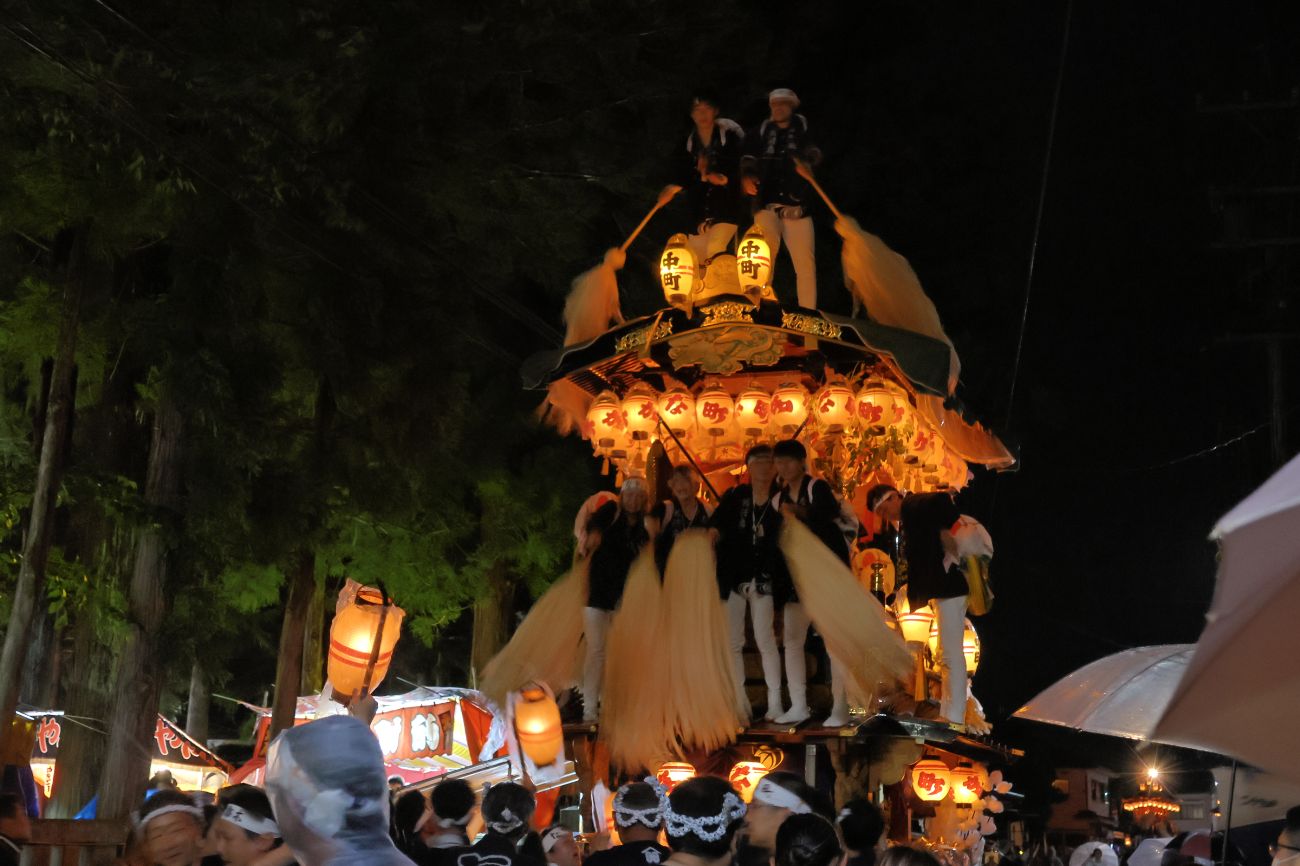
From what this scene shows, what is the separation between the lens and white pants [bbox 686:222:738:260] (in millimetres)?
12359

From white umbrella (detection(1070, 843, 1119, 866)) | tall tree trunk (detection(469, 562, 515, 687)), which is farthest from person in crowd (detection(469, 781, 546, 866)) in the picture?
tall tree trunk (detection(469, 562, 515, 687))

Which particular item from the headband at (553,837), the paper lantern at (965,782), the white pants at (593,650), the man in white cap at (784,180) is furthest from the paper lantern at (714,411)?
the headband at (553,837)

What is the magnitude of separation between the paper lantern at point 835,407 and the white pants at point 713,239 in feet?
5.39

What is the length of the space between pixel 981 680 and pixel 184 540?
16.9m

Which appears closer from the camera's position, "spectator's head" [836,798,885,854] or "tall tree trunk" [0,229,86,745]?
"spectator's head" [836,798,885,854]

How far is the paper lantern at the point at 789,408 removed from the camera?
39.2 ft

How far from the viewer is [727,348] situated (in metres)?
11.3

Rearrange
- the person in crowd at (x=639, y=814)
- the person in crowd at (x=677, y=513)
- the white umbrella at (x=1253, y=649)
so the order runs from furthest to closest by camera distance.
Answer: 1. the person in crowd at (x=677, y=513)
2. the person in crowd at (x=639, y=814)
3. the white umbrella at (x=1253, y=649)

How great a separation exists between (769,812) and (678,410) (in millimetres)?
7103

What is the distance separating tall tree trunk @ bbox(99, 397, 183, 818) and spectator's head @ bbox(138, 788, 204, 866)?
8.05m

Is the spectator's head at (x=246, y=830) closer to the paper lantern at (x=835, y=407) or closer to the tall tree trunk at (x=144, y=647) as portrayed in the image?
the paper lantern at (x=835, y=407)

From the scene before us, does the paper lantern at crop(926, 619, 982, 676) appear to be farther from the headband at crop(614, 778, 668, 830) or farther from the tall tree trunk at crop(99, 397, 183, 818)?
the headband at crop(614, 778, 668, 830)

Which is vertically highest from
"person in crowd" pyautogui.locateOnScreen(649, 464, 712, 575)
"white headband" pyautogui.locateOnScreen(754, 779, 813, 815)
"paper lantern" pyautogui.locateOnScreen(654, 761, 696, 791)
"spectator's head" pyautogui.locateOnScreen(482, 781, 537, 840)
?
"person in crowd" pyautogui.locateOnScreen(649, 464, 712, 575)

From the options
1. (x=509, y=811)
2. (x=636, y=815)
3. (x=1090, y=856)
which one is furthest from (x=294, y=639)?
(x=636, y=815)
